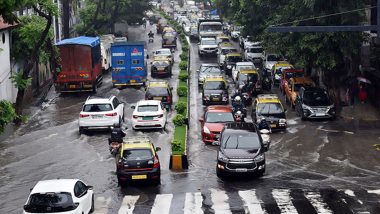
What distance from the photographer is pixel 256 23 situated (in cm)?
5772

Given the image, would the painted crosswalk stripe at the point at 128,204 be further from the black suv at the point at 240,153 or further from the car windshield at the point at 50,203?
the black suv at the point at 240,153

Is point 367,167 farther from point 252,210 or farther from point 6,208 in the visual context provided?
point 6,208

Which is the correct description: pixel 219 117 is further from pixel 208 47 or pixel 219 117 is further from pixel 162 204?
pixel 208 47

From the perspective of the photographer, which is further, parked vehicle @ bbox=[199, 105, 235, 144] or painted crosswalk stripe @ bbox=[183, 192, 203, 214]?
parked vehicle @ bbox=[199, 105, 235, 144]

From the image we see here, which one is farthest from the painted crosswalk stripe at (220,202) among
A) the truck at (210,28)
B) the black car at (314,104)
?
the truck at (210,28)

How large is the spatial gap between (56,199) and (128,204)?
171 inches

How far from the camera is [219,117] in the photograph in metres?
35.5

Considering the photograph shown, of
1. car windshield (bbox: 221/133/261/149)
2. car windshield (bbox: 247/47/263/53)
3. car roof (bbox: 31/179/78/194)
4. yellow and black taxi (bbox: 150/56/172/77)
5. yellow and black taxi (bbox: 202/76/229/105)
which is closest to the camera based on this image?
car roof (bbox: 31/179/78/194)

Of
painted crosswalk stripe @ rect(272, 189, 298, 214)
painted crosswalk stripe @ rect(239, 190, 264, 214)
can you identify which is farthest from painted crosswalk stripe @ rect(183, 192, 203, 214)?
painted crosswalk stripe @ rect(272, 189, 298, 214)

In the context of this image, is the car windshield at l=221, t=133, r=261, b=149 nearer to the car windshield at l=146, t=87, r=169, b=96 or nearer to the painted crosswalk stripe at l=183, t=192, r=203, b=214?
the painted crosswalk stripe at l=183, t=192, r=203, b=214

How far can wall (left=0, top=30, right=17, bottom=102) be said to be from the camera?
4303 centimetres

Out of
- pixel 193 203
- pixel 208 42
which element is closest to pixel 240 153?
pixel 193 203

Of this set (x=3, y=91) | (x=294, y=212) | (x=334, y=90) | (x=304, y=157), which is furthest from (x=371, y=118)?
(x=3, y=91)

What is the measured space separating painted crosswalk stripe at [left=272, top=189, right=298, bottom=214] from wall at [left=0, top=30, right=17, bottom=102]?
75.6 feet
